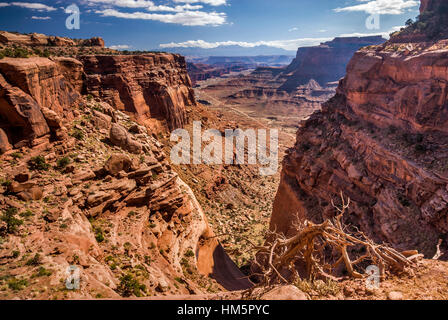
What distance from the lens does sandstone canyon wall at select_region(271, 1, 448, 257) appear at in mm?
19125

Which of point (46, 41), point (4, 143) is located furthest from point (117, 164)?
point (46, 41)

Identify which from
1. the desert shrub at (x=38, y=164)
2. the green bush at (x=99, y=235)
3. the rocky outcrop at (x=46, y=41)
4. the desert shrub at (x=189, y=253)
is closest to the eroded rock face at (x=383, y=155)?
the desert shrub at (x=189, y=253)

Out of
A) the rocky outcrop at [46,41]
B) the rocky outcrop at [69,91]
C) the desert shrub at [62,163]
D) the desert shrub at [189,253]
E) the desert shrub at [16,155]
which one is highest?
the rocky outcrop at [46,41]

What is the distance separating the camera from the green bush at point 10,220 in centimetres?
1153

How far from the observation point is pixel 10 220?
11664mm

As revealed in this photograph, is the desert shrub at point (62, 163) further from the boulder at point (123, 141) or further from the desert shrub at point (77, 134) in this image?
the boulder at point (123, 141)

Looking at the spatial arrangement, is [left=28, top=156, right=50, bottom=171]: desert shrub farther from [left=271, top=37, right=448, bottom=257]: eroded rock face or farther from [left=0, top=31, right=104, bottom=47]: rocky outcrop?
[left=0, top=31, right=104, bottom=47]: rocky outcrop

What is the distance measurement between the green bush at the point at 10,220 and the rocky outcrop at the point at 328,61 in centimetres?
17976

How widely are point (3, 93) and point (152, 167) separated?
9.65 metres

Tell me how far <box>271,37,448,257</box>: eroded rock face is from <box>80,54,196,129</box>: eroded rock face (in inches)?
882

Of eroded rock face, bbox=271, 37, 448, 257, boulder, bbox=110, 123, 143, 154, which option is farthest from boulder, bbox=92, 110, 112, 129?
eroded rock face, bbox=271, 37, 448, 257

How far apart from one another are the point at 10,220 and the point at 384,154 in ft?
87.2

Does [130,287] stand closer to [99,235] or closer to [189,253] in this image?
[99,235]

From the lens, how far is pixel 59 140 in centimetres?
1720
